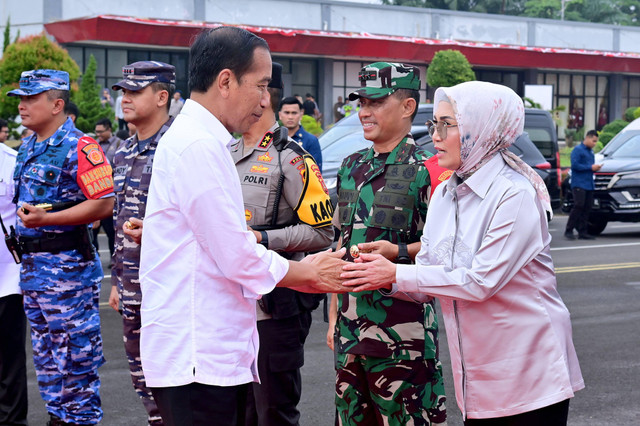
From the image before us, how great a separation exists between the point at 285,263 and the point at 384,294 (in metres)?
0.99

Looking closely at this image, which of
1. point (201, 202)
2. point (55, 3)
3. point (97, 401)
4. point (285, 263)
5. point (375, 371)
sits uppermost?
point (55, 3)

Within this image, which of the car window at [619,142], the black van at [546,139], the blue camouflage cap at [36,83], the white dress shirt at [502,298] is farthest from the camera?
the car window at [619,142]

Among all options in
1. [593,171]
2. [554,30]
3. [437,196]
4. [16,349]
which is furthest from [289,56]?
[437,196]

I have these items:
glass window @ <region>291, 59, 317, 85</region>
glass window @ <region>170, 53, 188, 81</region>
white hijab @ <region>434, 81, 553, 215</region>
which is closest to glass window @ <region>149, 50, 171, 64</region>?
glass window @ <region>170, 53, 188, 81</region>

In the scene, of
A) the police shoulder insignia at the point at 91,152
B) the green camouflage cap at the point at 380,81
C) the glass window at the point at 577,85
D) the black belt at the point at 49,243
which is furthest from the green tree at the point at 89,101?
the glass window at the point at 577,85

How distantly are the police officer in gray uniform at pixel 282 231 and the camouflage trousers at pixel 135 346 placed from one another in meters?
0.65

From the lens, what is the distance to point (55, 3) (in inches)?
1064

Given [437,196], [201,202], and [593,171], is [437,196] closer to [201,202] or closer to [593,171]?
[201,202]

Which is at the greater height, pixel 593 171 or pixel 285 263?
pixel 285 263

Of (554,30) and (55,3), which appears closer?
(55,3)

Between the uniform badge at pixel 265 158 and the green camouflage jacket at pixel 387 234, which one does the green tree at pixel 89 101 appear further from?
the green camouflage jacket at pixel 387 234

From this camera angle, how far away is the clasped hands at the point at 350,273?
353cm

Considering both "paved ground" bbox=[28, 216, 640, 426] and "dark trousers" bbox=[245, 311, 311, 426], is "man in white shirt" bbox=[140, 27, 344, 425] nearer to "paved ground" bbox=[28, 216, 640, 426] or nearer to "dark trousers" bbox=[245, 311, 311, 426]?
"dark trousers" bbox=[245, 311, 311, 426]

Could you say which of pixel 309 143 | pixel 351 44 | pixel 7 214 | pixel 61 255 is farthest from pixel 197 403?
pixel 351 44
